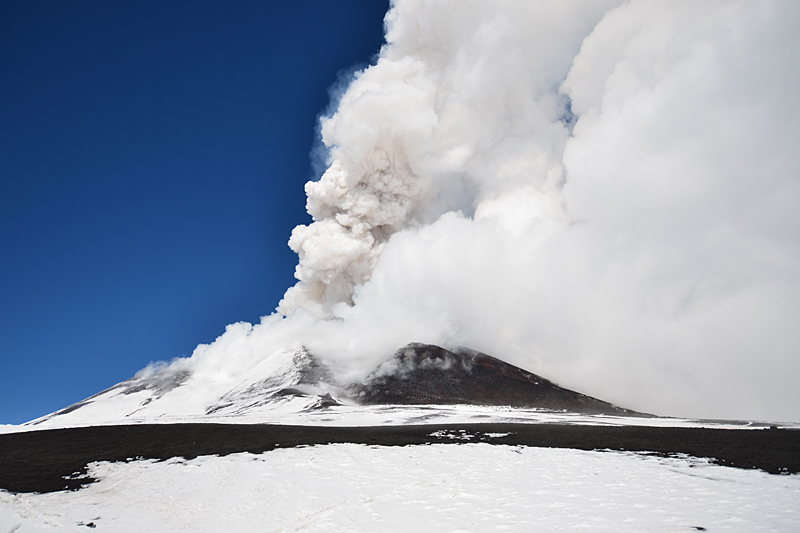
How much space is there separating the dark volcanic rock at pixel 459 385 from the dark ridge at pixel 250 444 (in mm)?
50118

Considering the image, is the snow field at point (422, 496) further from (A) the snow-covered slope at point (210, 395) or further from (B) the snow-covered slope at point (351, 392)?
(A) the snow-covered slope at point (210, 395)

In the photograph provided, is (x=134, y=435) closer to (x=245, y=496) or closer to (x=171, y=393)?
(x=245, y=496)

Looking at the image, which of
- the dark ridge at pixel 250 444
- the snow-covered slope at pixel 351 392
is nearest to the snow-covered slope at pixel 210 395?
the snow-covered slope at pixel 351 392

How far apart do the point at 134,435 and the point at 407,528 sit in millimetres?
27736

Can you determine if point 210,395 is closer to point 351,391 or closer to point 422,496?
point 351,391

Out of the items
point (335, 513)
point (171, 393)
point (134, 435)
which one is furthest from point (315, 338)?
point (335, 513)

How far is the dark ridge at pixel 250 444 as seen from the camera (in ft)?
63.0

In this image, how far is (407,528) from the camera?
11375mm

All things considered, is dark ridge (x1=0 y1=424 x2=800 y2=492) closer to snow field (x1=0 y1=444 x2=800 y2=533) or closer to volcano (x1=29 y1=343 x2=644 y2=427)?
snow field (x1=0 y1=444 x2=800 y2=533)

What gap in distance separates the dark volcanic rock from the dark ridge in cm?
5012

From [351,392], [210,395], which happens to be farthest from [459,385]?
[210,395]

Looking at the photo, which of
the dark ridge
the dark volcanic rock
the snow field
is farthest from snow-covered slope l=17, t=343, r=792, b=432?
the snow field

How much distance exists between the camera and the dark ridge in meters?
19.2

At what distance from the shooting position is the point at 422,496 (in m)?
14.5
